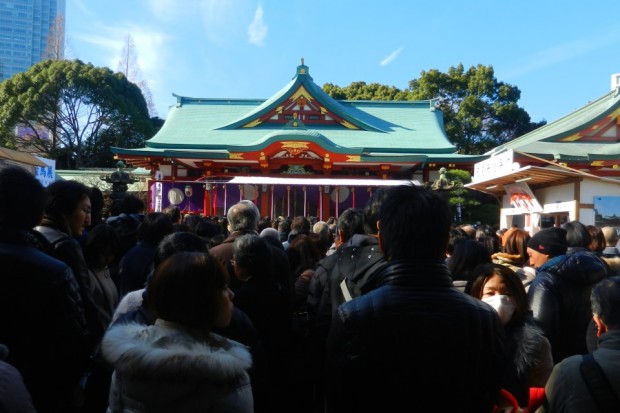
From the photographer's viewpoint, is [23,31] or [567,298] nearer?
[567,298]

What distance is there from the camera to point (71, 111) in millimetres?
26922

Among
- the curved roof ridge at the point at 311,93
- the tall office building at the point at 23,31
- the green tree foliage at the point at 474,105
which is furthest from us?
the tall office building at the point at 23,31

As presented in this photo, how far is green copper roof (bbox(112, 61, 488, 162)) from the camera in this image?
51.5ft

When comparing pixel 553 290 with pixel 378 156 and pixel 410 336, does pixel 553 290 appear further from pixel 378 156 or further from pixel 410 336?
pixel 378 156

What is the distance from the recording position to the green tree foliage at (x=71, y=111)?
25297 mm

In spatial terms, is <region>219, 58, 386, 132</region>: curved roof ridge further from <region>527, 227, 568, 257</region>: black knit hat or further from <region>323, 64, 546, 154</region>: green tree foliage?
<region>527, 227, 568, 257</region>: black knit hat

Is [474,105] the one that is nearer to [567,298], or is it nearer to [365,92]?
[365,92]

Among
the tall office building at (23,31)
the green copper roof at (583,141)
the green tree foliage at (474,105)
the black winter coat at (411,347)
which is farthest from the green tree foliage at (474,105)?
the tall office building at (23,31)

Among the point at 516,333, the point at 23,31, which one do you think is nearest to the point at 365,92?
the point at 516,333

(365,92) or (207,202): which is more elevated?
(365,92)

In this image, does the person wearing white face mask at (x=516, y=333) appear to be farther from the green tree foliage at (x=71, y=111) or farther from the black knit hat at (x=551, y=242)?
the green tree foliage at (x=71, y=111)

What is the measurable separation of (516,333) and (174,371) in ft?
5.15

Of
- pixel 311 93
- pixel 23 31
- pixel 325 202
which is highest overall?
pixel 23 31

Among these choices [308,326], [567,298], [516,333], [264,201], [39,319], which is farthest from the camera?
[264,201]
